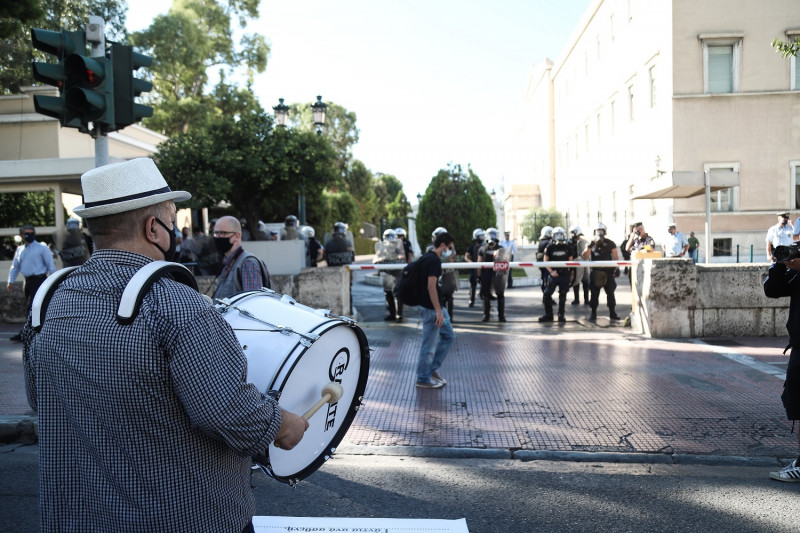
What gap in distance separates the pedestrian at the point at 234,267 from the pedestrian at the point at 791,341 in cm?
391

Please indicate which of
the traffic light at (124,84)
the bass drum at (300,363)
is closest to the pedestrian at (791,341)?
the bass drum at (300,363)

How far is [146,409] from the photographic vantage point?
1767 mm

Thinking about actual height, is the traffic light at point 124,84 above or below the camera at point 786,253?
above

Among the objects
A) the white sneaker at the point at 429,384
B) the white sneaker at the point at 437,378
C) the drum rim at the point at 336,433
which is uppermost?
the drum rim at the point at 336,433

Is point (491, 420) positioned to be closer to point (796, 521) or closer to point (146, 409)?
point (796, 521)

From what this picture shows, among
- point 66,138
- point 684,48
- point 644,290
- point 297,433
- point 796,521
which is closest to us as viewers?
point 297,433

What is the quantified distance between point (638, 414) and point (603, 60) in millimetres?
31085

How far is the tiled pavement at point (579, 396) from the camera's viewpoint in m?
5.64

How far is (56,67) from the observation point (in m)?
6.14

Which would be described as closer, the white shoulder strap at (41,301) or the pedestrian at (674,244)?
the white shoulder strap at (41,301)

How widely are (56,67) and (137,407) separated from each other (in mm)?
5523

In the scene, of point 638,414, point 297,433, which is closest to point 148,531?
point 297,433

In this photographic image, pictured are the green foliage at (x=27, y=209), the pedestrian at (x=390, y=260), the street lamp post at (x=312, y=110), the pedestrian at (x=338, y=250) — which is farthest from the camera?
the street lamp post at (x=312, y=110)

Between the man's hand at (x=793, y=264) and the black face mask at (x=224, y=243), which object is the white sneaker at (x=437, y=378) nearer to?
the black face mask at (x=224, y=243)
